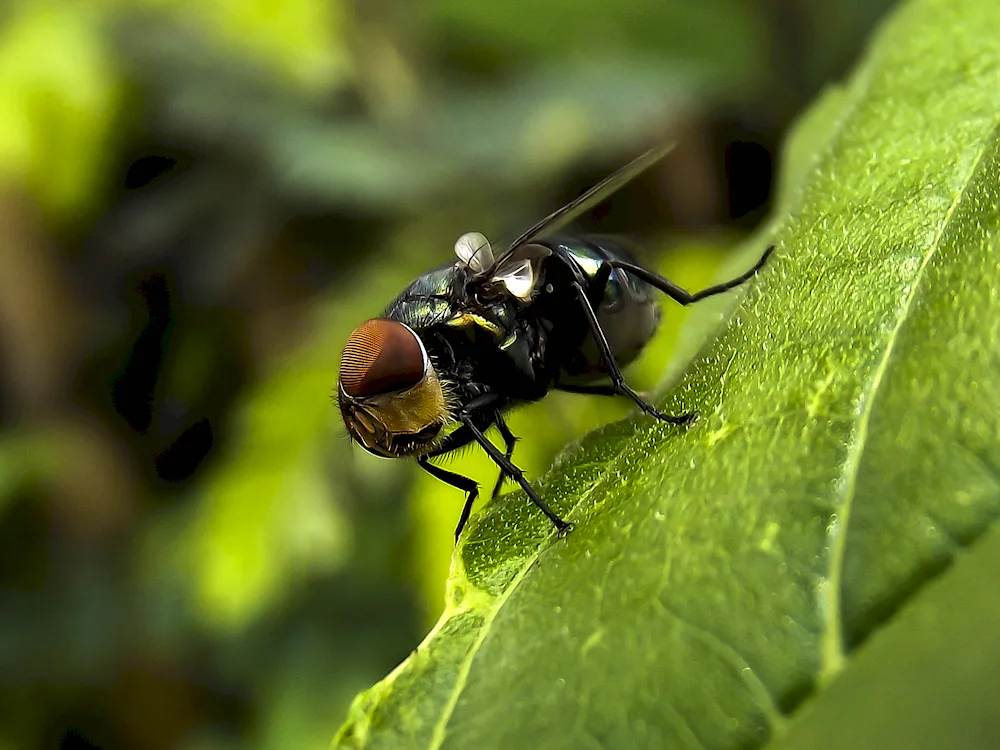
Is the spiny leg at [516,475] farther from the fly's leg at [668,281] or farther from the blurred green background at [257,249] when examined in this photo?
the blurred green background at [257,249]

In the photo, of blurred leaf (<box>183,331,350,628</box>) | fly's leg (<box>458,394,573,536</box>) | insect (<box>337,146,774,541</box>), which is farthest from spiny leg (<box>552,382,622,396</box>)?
blurred leaf (<box>183,331,350,628</box>)

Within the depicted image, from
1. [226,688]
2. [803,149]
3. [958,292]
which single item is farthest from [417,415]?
[226,688]

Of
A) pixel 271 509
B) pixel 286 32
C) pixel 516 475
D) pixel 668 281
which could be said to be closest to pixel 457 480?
pixel 516 475

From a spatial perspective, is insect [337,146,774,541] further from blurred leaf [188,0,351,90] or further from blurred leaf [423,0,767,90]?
blurred leaf [423,0,767,90]

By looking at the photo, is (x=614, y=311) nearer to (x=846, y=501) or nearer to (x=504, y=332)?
(x=504, y=332)

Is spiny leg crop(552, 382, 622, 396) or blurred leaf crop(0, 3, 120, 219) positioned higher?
blurred leaf crop(0, 3, 120, 219)

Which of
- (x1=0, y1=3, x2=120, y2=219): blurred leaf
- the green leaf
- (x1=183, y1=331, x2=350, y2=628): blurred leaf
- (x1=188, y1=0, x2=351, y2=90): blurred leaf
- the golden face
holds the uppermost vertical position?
(x1=0, y1=3, x2=120, y2=219): blurred leaf

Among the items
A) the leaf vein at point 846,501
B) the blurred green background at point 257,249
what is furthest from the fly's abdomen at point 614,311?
the blurred green background at point 257,249
